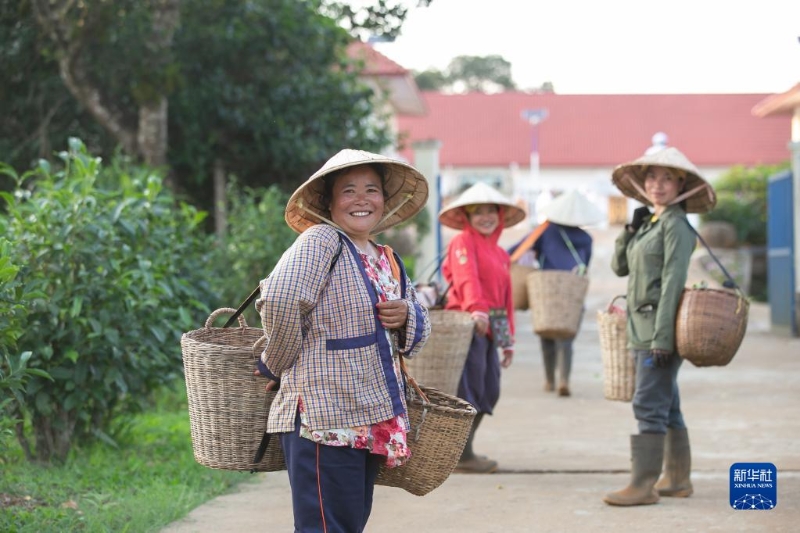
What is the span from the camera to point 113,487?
6473mm

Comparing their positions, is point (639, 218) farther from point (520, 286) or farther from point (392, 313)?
point (520, 286)

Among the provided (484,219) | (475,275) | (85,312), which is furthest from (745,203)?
(85,312)

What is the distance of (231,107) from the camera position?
48.8ft

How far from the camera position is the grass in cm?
562

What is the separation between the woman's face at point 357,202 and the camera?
422 cm

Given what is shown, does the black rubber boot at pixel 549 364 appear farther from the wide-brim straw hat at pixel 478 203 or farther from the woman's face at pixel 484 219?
the woman's face at pixel 484 219

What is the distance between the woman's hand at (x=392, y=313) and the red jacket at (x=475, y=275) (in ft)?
10.1

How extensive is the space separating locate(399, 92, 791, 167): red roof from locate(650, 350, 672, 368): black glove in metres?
43.0

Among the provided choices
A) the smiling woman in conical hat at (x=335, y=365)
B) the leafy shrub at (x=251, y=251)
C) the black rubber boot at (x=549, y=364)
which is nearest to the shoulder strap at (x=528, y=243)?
the black rubber boot at (x=549, y=364)

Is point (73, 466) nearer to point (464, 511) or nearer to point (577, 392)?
point (464, 511)

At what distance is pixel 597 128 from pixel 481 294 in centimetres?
4519

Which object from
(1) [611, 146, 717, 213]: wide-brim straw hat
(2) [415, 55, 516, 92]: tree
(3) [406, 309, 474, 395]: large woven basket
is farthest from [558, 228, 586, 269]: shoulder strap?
(2) [415, 55, 516, 92]: tree

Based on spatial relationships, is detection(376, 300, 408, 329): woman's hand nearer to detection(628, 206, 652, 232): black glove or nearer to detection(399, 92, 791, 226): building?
detection(628, 206, 652, 232): black glove

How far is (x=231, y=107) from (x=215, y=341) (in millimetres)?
10602
